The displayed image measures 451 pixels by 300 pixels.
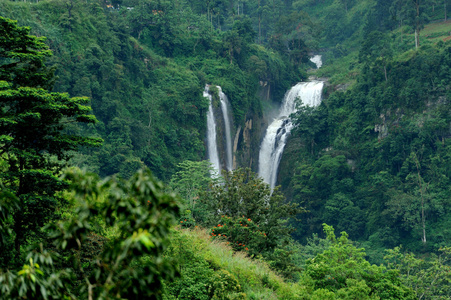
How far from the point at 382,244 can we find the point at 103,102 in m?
26.7

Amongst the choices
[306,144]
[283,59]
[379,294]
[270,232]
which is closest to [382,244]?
[306,144]

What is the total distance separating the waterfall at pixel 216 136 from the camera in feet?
144

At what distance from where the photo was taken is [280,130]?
164ft

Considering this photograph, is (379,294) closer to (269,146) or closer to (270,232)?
(270,232)

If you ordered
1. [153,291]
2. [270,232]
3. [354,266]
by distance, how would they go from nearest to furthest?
[153,291], [354,266], [270,232]

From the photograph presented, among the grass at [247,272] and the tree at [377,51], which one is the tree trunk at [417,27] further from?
the grass at [247,272]

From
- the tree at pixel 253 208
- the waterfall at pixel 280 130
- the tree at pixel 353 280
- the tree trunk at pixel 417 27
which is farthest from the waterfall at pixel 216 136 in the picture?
the tree at pixel 353 280

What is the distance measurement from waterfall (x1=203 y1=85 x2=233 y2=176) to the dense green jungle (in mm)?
653

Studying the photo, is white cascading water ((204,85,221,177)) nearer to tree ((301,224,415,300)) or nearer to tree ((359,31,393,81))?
tree ((359,31,393,81))

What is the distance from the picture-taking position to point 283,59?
59.1 meters

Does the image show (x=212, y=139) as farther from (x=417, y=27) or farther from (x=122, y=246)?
(x=122, y=246)

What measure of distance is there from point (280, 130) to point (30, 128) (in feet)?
138

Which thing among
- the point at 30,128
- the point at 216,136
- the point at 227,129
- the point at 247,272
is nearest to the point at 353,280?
the point at 247,272

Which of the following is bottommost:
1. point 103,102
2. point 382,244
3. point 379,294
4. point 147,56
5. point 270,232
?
point 382,244
